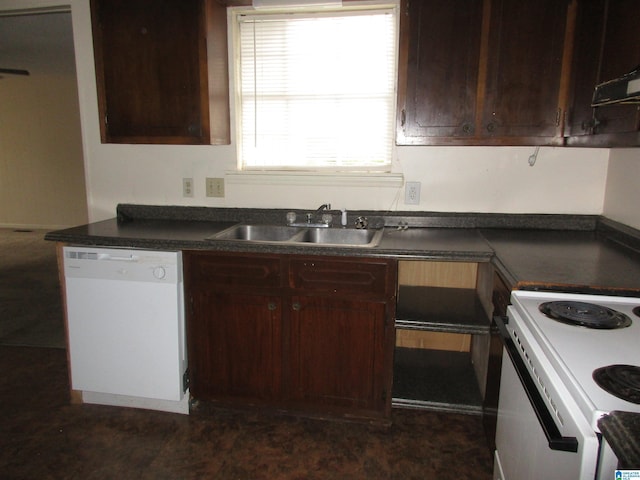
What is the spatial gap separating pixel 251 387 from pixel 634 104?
77.6 inches

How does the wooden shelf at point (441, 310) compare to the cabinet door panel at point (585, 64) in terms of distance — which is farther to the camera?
the wooden shelf at point (441, 310)

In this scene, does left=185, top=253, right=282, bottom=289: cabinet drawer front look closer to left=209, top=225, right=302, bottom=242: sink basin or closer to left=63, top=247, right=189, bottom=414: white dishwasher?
left=63, top=247, right=189, bottom=414: white dishwasher

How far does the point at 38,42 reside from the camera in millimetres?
4508

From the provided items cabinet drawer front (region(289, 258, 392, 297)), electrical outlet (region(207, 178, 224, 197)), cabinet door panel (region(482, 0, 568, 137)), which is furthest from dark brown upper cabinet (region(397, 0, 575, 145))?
electrical outlet (region(207, 178, 224, 197))

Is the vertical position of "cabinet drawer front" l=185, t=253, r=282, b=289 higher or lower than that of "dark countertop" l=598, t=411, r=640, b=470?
lower

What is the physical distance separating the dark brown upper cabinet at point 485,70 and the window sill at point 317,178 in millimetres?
392

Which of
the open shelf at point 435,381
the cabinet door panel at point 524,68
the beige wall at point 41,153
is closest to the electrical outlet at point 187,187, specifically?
the open shelf at point 435,381

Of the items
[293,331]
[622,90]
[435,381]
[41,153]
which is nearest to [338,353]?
[293,331]

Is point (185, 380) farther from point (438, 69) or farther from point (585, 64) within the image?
point (585, 64)

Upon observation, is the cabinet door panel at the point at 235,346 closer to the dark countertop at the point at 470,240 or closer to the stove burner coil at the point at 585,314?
the dark countertop at the point at 470,240

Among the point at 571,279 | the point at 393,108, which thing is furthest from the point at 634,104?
the point at 393,108

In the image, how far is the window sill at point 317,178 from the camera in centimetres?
256

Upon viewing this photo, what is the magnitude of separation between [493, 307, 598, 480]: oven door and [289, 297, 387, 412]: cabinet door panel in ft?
1.97

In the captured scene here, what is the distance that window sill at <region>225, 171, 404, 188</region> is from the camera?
2.56 metres
